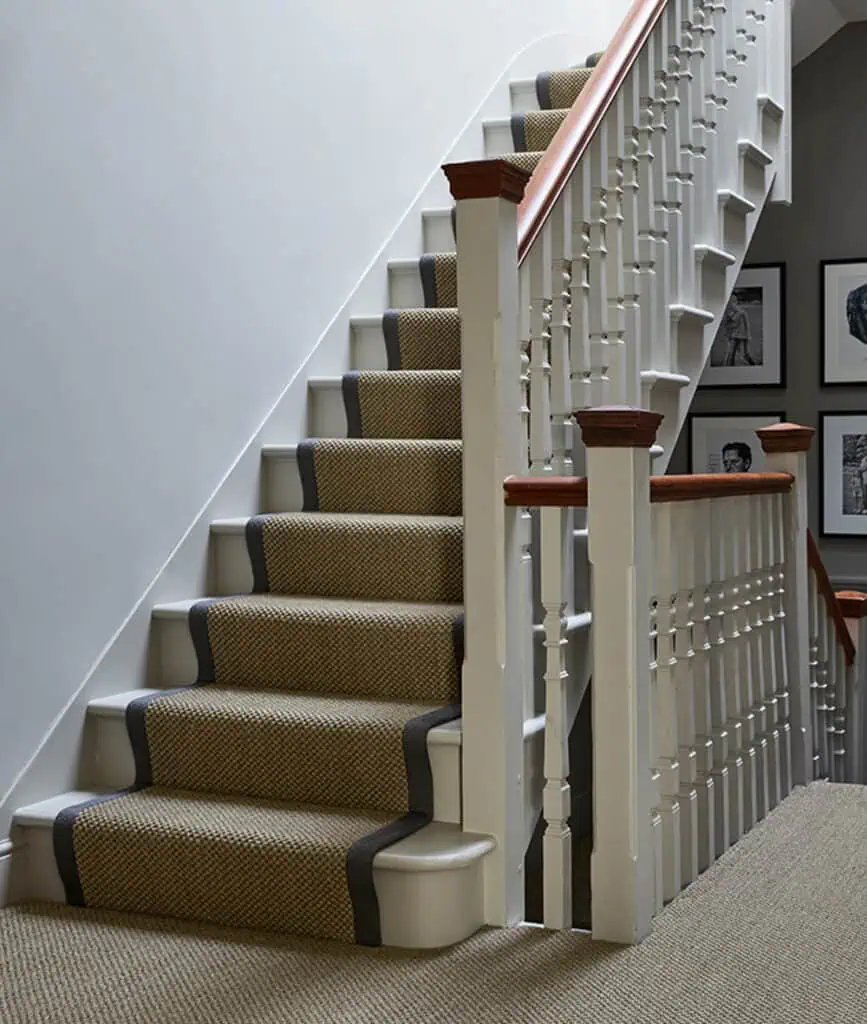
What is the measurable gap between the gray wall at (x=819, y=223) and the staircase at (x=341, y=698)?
2190 millimetres

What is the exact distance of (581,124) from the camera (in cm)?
322

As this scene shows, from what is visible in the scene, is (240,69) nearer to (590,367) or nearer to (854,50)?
(590,367)

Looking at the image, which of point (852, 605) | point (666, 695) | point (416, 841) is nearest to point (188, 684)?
point (416, 841)

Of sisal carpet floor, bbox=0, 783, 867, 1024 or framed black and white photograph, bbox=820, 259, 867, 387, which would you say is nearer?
sisal carpet floor, bbox=0, 783, 867, 1024

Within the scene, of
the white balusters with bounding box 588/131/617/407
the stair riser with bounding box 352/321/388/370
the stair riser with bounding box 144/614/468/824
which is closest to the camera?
the stair riser with bounding box 144/614/468/824

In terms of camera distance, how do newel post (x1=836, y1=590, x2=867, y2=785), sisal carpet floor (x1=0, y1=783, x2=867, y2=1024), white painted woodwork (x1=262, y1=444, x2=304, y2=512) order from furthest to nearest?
1. newel post (x1=836, y1=590, x2=867, y2=785)
2. white painted woodwork (x1=262, y1=444, x2=304, y2=512)
3. sisal carpet floor (x1=0, y1=783, x2=867, y2=1024)

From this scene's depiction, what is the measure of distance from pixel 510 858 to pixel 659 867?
0.31 meters

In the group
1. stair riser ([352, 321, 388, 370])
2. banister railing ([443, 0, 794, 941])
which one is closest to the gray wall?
banister railing ([443, 0, 794, 941])

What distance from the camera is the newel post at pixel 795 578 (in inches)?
155

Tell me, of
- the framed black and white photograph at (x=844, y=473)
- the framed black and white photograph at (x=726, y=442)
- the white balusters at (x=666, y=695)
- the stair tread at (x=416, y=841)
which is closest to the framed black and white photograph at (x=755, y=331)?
the framed black and white photograph at (x=726, y=442)

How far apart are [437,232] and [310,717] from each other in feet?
6.96

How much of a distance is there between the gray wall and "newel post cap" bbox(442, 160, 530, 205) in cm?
378

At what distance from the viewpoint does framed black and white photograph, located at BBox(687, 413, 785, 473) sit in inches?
251

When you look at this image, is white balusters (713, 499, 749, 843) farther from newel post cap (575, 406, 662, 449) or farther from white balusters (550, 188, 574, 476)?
newel post cap (575, 406, 662, 449)
